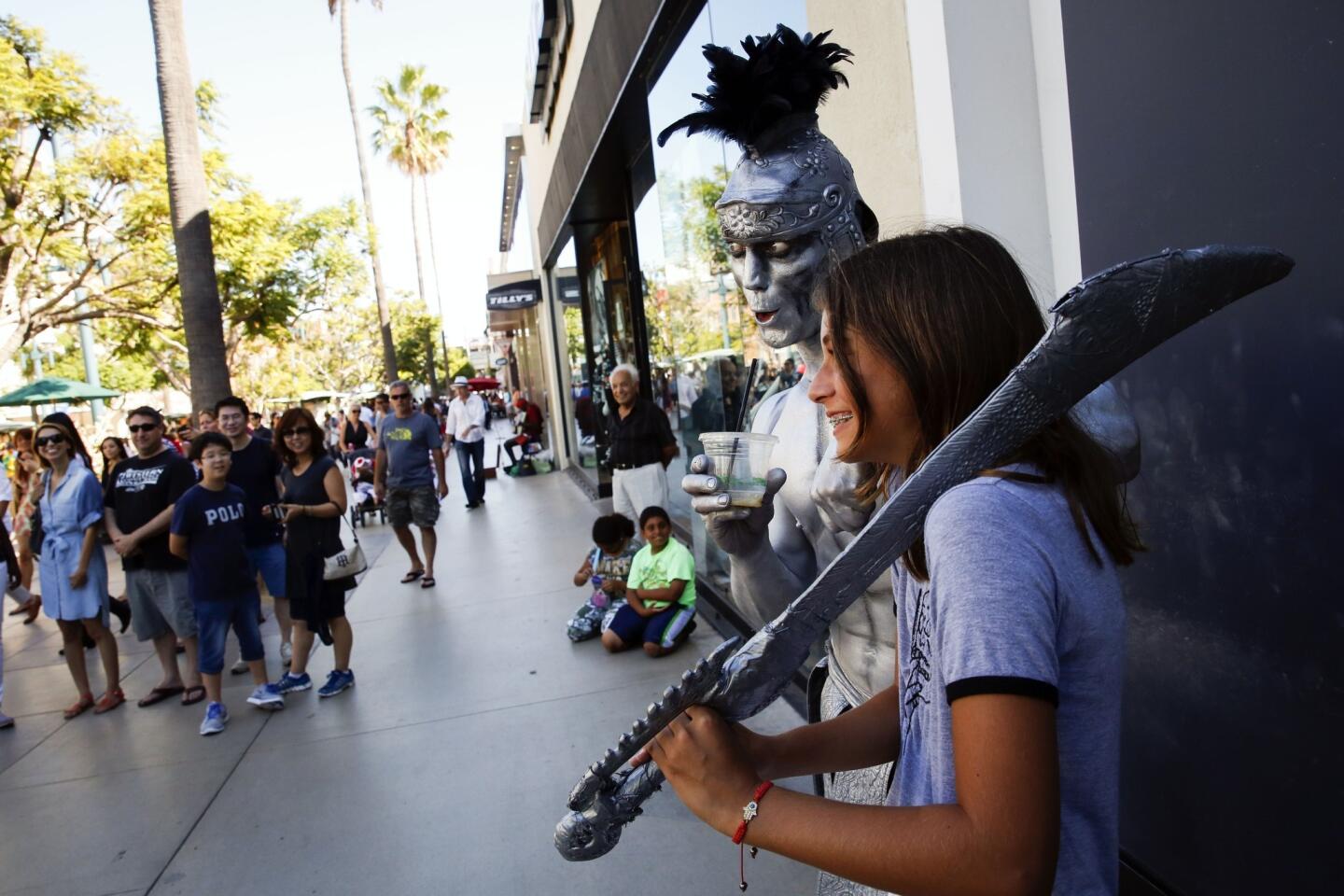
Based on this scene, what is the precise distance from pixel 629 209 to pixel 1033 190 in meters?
8.16

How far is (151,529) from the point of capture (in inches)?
227

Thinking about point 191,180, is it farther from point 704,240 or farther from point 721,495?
point 721,495

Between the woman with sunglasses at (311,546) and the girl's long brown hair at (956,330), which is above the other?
the girl's long brown hair at (956,330)

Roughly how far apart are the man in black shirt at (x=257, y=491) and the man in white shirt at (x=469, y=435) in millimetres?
6710

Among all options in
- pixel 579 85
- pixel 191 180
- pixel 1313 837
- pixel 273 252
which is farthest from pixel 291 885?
pixel 273 252

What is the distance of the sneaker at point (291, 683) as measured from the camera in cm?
592

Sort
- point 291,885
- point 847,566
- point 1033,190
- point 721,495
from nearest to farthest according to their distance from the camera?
point 847,566
point 721,495
point 1033,190
point 291,885

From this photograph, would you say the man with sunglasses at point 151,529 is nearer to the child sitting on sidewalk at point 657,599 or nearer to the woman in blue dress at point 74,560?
the woman in blue dress at point 74,560

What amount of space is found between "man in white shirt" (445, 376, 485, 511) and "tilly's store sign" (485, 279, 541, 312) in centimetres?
495

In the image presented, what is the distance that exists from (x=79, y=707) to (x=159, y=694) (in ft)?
1.61

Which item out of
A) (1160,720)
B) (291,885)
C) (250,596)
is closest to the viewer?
(1160,720)

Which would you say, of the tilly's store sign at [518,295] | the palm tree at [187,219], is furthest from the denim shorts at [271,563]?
the tilly's store sign at [518,295]

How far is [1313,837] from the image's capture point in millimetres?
1928

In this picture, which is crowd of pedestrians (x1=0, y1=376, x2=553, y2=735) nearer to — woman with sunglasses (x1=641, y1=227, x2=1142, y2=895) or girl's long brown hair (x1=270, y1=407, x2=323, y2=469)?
girl's long brown hair (x1=270, y1=407, x2=323, y2=469)
